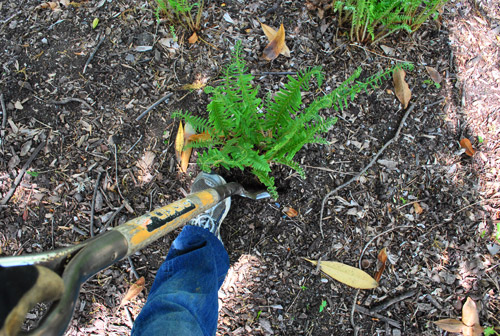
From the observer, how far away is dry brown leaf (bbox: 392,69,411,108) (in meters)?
1.97

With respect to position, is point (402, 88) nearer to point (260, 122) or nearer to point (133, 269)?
point (260, 122)

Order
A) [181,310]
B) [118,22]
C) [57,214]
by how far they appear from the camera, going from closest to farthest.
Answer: [181,310] → [57,214] → [118,22]

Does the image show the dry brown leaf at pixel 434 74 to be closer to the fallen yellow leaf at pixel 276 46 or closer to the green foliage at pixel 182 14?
the fallen yellow leaf at pixel 276 46

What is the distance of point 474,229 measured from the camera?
185 centimetres

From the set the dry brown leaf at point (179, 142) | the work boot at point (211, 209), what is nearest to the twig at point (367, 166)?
the work boot at point (211, 209)

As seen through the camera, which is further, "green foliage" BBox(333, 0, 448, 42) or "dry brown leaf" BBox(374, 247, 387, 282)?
"dry brown leaf" BBox(374, 247, 387, 282)

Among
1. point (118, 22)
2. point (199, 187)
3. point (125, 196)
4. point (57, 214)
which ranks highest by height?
point (118, 22)

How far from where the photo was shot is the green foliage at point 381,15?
1.66 m

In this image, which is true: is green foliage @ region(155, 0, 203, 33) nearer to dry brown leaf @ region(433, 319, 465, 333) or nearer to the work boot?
the work boot

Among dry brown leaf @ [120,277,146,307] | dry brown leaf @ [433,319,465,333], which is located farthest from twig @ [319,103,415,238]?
dry brown leaf @ [120,277,146,307]

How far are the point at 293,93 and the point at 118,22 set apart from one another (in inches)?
58.7

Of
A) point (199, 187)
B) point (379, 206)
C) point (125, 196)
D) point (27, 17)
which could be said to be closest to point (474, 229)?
point (379, 206)

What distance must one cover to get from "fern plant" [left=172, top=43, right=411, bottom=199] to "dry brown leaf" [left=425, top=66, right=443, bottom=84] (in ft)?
2.70

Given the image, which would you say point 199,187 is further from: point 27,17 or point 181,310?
point 27,17
